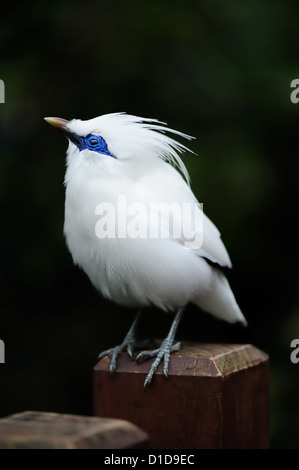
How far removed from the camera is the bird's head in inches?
105

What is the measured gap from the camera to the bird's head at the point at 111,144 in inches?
105

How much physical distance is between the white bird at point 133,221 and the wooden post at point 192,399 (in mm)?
369

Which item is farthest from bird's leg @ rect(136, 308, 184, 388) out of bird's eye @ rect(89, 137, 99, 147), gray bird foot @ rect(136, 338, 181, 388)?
bird's eye @ rect(89, 137, 99, 147)

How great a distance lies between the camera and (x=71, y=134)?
9.01 feet

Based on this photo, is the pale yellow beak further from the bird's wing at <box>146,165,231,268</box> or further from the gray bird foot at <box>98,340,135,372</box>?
the gray bird foot at <box>98,340,135,372</box>

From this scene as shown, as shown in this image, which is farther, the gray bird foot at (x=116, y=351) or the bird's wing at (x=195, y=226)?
the bird's wing at (x=195, y=226)

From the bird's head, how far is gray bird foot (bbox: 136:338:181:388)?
0.69 meters

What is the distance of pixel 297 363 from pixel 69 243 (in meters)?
1.73

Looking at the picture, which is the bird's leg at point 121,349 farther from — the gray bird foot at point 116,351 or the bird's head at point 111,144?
the bird's head at point 111,144

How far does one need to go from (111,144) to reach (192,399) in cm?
113

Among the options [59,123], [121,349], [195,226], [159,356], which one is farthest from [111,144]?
[159,356]

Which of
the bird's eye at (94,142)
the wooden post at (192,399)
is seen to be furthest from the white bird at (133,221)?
the wooden post at (192,399)
